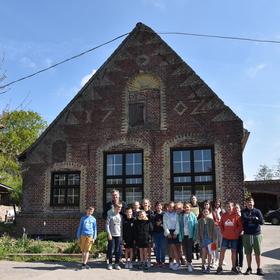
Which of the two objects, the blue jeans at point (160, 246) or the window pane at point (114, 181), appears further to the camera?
the window pane at point (114, 181)

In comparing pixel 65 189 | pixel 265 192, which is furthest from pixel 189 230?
pixel 265 192

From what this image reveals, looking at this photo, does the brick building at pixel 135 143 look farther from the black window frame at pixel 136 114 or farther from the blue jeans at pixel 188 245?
the blue jeans at pixel 188 245

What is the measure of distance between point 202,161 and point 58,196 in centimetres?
631

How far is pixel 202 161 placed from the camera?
1245cm

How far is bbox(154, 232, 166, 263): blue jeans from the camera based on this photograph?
7848 millimetres

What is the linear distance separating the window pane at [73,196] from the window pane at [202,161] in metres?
5.07

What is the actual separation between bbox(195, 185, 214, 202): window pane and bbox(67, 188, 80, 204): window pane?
4993mm

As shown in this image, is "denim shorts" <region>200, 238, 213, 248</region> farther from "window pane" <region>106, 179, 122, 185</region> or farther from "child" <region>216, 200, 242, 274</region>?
"window pane" <region>106, 179, 122, 185</region>

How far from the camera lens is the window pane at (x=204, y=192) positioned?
12133mm

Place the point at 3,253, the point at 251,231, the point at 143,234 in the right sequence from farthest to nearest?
the point at 3,253, the point at 143,234, the point at 251,231

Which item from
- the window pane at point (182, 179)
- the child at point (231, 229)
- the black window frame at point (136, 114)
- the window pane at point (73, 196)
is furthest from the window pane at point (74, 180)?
the child at point (231, 229)

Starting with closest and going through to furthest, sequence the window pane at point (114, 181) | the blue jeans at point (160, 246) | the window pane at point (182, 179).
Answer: the blue jeans at point (160, 246)
the window pane at point (182, 179)
the window pane at point (114, 181)

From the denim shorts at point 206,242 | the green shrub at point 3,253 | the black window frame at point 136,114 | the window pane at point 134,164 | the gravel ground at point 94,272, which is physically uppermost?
the black window frame at point 136,114

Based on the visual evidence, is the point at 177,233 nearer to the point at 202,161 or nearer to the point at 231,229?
the point at 231,229
